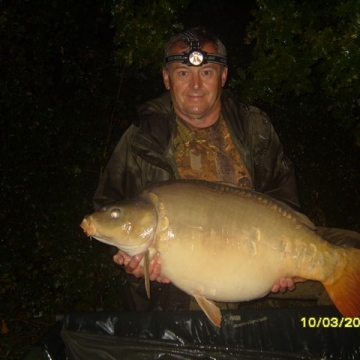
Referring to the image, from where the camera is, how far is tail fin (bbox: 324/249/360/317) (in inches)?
75.0

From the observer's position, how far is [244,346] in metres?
2.02

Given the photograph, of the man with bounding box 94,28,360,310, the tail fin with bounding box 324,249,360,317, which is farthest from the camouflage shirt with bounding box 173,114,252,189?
the tail fin with bounding box 324,249,360,317

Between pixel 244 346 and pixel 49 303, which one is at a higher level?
pixel 244 346

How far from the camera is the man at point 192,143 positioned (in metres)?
2.34

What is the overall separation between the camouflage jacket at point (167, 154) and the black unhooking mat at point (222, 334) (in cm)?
65

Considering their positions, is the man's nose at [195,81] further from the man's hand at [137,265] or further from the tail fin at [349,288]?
the tail fin at [349,288]

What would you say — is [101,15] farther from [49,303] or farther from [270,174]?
[49,303]

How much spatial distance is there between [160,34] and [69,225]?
5.29 ft

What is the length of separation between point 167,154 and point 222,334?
0.93m

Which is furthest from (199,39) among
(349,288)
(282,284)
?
(349,288)

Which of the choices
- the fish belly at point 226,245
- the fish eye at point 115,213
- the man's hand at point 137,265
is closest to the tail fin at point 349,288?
the fish belly at point 226,245

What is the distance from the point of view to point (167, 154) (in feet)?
7.70

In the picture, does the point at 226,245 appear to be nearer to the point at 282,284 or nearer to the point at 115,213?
the point at 282,284

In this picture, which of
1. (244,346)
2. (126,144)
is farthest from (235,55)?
(244,346)
